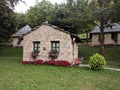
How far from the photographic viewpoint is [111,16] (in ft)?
80.2

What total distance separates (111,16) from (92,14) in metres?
2.28

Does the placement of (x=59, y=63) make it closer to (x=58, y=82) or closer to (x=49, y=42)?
(x=49, y=42)

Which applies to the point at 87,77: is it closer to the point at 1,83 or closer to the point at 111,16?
the point at 1,83

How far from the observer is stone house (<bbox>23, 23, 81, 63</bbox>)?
20172 mm

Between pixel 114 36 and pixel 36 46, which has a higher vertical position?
pixel 114 36

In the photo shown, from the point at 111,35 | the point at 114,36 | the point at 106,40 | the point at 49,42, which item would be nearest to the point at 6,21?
the point at 49,42

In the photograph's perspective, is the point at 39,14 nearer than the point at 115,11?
No

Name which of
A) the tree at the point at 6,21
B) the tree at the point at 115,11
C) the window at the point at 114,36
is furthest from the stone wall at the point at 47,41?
the window at the point at 114,36

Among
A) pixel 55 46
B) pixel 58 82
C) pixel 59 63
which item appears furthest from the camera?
pixel 55 46

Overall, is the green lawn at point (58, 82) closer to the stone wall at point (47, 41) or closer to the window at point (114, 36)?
the stone wall at point (47, 41)

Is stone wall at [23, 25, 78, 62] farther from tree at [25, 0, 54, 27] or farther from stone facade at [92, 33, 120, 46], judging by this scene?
tree at [25, 0, 54, 27]

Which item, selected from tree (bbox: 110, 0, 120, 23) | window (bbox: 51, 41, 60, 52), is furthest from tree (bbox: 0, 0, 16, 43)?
tree (bbox: 110, 0, 120, 23)

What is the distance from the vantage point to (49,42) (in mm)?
20984

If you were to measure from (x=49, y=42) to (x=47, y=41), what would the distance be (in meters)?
0.25
